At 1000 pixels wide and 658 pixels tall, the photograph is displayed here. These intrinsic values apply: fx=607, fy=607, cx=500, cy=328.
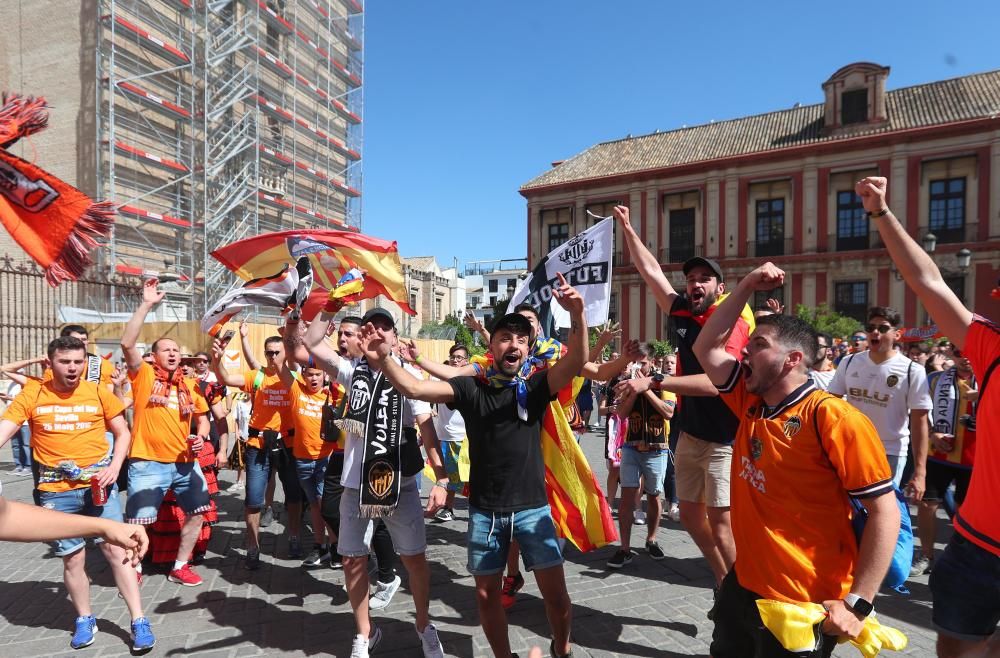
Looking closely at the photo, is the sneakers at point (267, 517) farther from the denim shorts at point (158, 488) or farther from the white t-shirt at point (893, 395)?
the white t-shirt at point (893, 395)

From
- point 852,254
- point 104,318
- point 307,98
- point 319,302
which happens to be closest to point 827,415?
point 319,302

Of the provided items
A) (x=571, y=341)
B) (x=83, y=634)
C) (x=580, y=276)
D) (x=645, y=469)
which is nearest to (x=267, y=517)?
(x=83, y=634)

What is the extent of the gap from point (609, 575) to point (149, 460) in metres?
3.84

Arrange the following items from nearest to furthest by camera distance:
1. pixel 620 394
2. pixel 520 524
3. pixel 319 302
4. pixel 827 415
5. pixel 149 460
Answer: pixel 827 415 < pixel 620 394 < pixel 520 524 < pixel 319 302 < pixel 149 460

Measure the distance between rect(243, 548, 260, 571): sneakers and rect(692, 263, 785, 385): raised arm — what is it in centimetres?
445

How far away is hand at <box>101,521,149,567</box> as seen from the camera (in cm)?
199

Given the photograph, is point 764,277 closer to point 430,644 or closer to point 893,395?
point 430,644

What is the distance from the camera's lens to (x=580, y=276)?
20.1 ft

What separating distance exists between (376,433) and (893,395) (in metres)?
4.27

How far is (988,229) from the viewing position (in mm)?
25422

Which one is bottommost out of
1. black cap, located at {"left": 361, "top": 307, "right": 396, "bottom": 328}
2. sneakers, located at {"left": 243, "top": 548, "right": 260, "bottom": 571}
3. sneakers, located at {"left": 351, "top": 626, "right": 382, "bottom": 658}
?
sneakers, located at {"left": 243, "top": 548, "right": 260, "bottom": 571}

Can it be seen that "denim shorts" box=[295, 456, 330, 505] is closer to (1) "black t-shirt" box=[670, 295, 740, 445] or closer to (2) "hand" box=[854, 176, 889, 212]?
(1) "black t-shirt" box=[670, 295, 740, 445]


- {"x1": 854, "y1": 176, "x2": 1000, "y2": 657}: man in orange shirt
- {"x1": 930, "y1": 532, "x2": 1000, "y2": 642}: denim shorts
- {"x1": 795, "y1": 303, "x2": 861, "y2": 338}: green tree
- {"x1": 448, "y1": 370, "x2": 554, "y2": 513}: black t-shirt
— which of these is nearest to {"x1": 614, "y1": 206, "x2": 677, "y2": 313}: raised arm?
{"x1": 448, "y1": 370, "x2": 554, "y2": 513}: black t-shirt

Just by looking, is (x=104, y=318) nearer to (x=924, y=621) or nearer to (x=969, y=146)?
(x=924, y=621)
